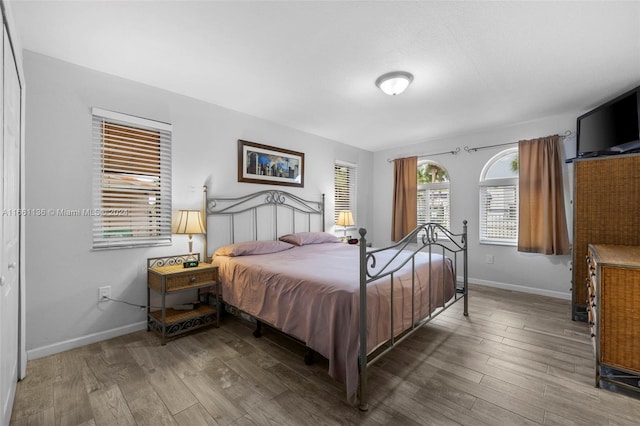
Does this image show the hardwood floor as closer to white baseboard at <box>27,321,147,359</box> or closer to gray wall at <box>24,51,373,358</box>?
white baseboard at <box>27,321,147,359</box>

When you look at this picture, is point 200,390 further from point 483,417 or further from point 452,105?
point 452,105

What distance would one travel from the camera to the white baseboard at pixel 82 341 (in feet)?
7.14

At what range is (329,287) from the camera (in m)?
1.81

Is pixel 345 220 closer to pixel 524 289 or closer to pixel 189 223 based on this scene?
pixel 189 223

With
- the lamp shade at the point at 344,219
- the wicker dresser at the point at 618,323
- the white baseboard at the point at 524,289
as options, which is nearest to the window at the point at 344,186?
the lamp shade at the point at 344,219

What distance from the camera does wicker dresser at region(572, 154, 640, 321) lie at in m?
2.55

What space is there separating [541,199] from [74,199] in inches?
205

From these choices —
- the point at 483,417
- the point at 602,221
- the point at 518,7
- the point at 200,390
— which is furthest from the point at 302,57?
the point at 602,221

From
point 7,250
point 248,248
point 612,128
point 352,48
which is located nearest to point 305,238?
point 248,248

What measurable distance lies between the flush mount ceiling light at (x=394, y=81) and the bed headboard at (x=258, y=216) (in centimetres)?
199

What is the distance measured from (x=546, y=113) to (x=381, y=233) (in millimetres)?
3105

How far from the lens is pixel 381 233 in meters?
5.56

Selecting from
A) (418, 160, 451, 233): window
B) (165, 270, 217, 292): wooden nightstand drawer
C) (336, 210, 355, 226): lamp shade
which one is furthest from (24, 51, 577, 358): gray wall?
(336, 210, 355, 226): lamp shade

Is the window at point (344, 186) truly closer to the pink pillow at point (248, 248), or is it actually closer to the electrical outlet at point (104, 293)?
the pink pillow at point (248, 248)
